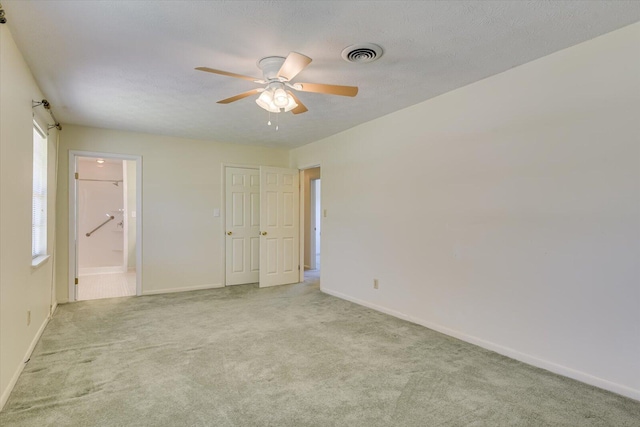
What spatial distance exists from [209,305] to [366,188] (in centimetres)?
253

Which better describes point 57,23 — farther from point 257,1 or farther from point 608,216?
point 608,216

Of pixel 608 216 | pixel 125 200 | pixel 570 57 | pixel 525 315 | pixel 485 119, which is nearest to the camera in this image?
pixel 608 216

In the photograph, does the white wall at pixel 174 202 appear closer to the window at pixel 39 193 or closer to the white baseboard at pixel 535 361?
the window at pixel 39 193

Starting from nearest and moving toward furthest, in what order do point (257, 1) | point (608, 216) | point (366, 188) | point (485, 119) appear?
point (257, 1) → point (608, 216) → point (485, 119) → point (366, 188)

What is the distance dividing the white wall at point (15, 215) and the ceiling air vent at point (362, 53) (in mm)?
2155

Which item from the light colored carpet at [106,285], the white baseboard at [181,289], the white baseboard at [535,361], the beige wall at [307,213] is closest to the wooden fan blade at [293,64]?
the white baseboard at [535,361]

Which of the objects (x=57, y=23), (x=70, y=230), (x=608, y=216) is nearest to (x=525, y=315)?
(x=608, y=216)

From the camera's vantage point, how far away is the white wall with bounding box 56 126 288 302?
4.62 meters

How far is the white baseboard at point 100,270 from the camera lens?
266 inches

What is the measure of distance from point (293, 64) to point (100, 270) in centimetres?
682

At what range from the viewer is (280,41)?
2.29 m

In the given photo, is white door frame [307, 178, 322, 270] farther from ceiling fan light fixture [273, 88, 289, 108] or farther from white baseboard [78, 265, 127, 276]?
ceiling fan light fixture [273, 88, 289, 108]

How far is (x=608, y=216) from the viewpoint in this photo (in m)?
2.24

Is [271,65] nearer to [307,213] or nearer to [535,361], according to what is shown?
[535,361]
